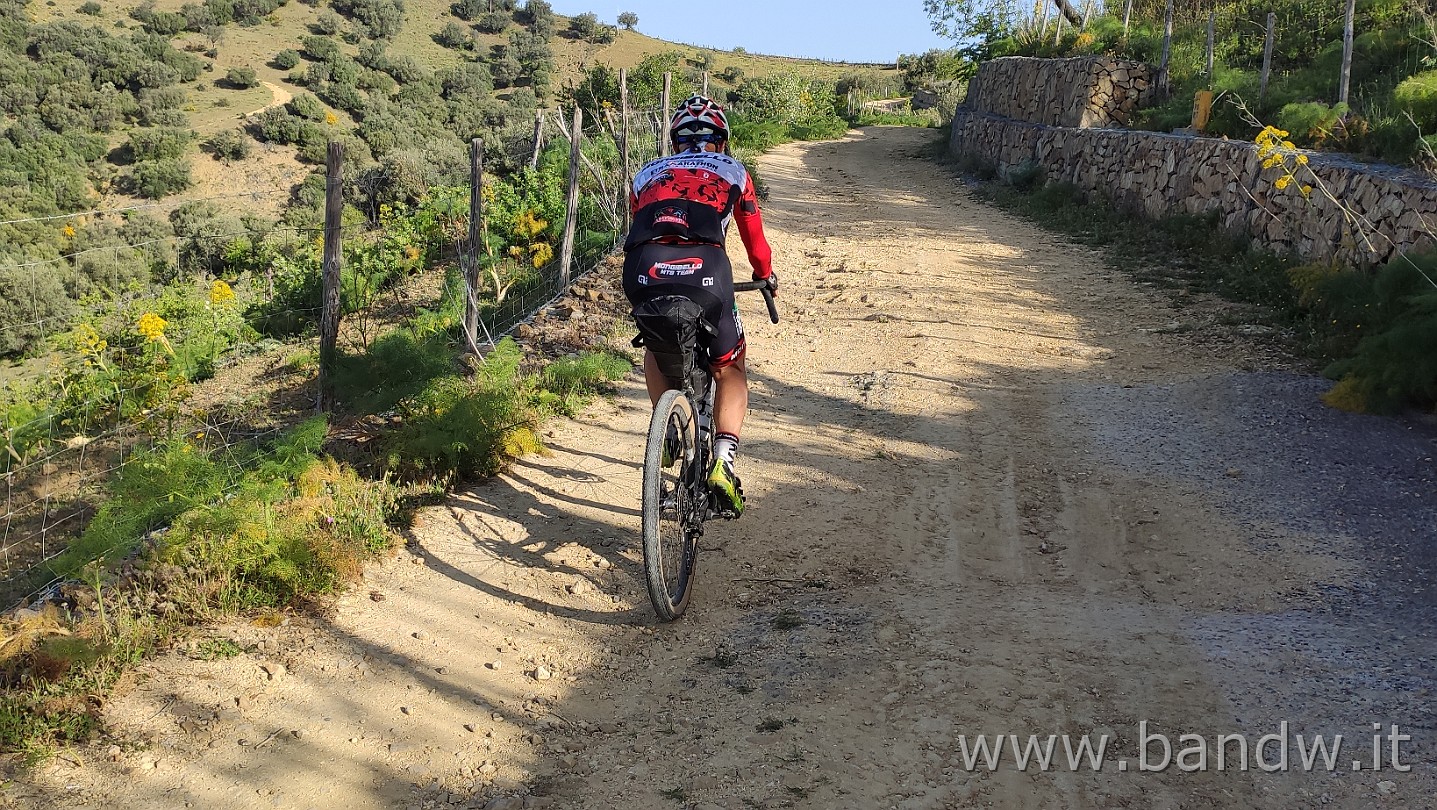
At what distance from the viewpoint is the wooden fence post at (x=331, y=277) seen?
20.8ft

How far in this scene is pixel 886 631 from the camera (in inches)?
155

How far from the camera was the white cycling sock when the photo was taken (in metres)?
4.27

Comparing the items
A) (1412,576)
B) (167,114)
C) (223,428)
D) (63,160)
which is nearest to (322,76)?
(167,114)

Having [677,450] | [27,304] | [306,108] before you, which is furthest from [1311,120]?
[306,108]

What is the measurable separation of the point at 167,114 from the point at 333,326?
1438 inches

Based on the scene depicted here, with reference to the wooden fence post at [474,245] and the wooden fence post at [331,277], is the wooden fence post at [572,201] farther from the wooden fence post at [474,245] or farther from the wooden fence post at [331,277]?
the wooden fence post at [331,277]

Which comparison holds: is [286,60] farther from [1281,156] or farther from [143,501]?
[143,501]

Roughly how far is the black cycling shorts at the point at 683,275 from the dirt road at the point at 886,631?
145cm

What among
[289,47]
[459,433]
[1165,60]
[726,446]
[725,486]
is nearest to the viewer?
[725,486]

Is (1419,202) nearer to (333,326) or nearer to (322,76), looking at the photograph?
(333,326)

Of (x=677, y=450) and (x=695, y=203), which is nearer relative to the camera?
(x=695, y=203)

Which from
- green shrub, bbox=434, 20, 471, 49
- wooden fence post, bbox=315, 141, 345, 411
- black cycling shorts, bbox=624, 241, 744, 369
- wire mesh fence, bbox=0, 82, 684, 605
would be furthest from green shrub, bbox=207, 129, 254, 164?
black cycling shorts, bbox=624, 241, 744, 369

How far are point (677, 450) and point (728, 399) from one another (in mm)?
455

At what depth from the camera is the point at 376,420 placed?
645cm
